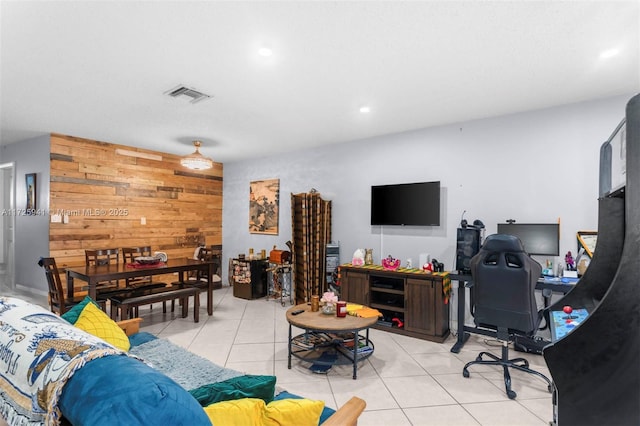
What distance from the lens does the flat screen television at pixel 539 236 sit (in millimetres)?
3461

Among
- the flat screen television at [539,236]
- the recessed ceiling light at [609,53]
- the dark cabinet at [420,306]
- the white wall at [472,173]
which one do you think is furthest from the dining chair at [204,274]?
the recessed ceiling light at [609,53]

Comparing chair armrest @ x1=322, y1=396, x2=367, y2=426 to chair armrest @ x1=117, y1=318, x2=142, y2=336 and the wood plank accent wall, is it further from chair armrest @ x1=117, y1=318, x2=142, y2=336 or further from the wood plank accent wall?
the wood plank accent wall

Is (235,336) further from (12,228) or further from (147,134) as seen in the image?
(12,228)

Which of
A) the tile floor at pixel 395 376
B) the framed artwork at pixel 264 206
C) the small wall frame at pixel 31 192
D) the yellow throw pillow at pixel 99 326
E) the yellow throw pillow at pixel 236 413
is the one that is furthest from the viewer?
the framed artwork at pixel 264 206

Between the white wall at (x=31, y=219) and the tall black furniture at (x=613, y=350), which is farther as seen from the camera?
the white wall at (x=31, y=219)

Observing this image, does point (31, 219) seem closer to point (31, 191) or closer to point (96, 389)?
point (31, 191)

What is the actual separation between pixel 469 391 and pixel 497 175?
2471 millimetres

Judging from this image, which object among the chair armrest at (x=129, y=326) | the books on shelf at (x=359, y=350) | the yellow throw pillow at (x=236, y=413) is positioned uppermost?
the yellow throw pillow at (x=236, y=413)

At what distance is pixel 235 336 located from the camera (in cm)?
394

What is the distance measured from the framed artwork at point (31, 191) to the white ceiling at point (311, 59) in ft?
4.03

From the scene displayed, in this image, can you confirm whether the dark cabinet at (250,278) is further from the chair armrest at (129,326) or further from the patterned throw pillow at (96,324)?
the patterned throw pillow at (96,324)

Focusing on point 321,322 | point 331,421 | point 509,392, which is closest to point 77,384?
point 331,421

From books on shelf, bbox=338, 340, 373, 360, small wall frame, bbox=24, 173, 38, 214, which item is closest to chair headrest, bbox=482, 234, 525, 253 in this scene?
books on shelf, bbox=338, 340, 373, 360

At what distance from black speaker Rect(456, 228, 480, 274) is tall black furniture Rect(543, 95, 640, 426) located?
8.54ft
